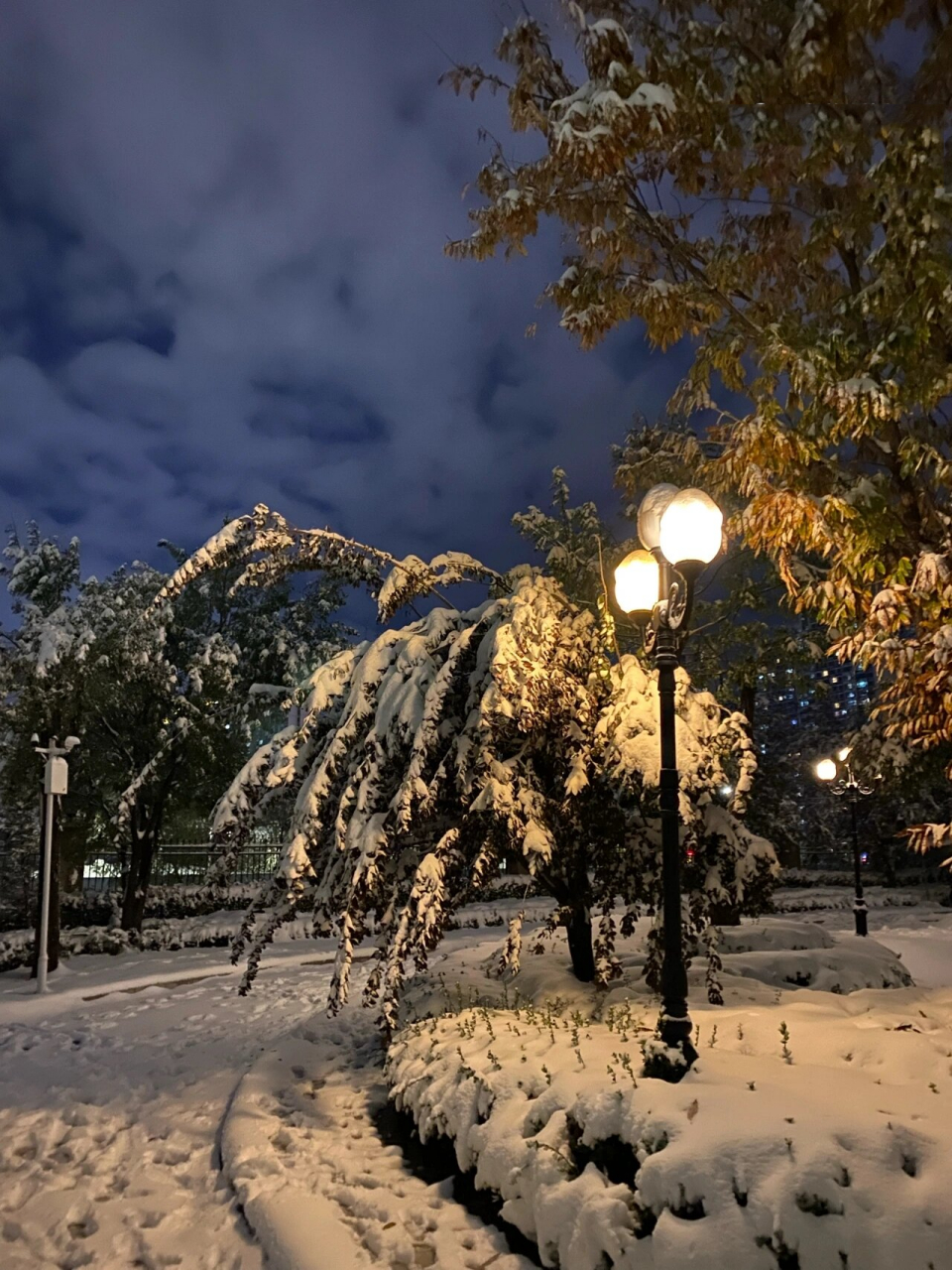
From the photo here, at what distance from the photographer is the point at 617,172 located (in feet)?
22.1

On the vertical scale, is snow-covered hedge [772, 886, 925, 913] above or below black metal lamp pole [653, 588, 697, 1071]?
below

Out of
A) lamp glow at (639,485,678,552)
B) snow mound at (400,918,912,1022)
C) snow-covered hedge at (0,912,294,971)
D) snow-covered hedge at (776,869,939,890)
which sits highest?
lamp glow at (639,485,678,552)

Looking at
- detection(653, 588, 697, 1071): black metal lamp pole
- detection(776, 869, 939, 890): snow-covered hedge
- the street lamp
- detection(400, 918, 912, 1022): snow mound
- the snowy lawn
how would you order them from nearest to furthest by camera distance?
the snowy lawn < detection(653, 588, 697, 1071): black metal lamp pole < detection(400, 918, 912, 1022): snow mound < the street lamp < detection(776, 869, 939, 890): snow-covered hedge

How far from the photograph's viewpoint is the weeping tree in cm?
654

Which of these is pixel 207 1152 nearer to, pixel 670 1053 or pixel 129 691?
pixel 670 1053

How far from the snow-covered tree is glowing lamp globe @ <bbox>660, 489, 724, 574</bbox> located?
37.8 feet

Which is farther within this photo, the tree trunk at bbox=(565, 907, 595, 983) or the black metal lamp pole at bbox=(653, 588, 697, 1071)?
the tree trunk at bbox=(565, 907, 595, 983)

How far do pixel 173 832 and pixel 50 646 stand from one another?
12.4m

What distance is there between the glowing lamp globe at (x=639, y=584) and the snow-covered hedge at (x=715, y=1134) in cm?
266

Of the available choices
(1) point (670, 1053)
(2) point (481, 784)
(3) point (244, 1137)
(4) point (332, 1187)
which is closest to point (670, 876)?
(1) point (670, 1053)

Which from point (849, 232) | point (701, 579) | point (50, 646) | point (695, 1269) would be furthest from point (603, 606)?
point (50, 646)

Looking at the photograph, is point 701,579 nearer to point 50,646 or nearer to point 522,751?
Result: point 522,751

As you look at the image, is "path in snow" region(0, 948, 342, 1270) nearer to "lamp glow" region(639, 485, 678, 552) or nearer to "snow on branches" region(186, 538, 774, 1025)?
"snow on branches" region(186, 538, 774, 1025)

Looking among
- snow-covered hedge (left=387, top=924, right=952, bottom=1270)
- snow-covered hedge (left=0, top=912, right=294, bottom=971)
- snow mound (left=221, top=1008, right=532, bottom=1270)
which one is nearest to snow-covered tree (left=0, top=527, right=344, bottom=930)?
snow-covered hedge (left=0, top=912, right=294, bottom=971)
